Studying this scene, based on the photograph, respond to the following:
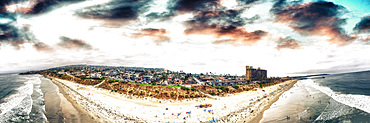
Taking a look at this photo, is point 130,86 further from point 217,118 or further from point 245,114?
point 245,114

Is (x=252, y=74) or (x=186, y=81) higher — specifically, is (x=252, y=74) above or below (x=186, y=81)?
above

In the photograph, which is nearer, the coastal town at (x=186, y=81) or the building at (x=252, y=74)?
the coastal town at (x=186, y=81)

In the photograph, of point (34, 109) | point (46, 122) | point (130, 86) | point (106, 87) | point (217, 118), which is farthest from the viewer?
point (106, 87)

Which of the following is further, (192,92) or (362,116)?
(192,92)

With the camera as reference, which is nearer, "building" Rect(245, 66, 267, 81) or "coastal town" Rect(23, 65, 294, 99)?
"coastal town" Rect(23, 65, 294, 99)

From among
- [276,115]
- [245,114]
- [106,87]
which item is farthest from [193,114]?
[106,87]

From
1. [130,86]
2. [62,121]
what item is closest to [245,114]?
[62,121]

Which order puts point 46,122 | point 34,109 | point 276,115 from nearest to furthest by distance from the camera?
point 46,122 < point 276,115 < point 34,109

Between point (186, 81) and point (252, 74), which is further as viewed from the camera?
point (252, 74)

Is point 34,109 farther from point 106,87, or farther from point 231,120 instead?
point 231,120
